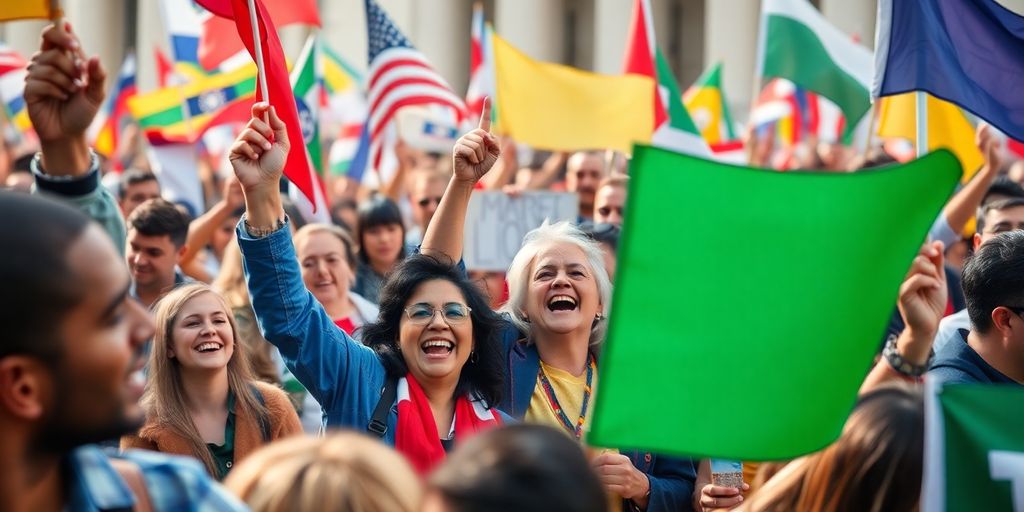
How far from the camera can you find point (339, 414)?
4.73 metres

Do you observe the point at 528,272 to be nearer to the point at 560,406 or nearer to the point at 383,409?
the point at 560,406

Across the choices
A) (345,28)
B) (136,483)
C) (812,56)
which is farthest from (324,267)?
(345,28)

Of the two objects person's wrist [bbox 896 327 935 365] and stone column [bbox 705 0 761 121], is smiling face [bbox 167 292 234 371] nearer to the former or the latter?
person's wrist [bbox 896 327 935 365]

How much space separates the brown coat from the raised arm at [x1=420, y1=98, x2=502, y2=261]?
2.95 ft

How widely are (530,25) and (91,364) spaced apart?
35.1 m

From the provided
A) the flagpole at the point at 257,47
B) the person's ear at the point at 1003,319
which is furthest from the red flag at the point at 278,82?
the person's ear at the point at 1003,319

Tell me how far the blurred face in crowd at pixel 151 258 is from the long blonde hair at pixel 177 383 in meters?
1.70

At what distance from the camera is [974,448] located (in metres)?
3.25

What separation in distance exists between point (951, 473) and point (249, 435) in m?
3.04

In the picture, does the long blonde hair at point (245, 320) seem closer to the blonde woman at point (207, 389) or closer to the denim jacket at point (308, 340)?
the blonde woman at point (207, 389)

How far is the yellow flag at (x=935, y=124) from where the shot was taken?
9672mm

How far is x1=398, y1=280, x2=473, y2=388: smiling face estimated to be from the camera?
500 centimetres

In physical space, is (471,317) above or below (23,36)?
above

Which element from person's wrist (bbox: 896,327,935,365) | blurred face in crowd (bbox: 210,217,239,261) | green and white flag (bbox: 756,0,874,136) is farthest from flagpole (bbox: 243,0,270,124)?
green and white flag (bbox: 756,0,874,136)
